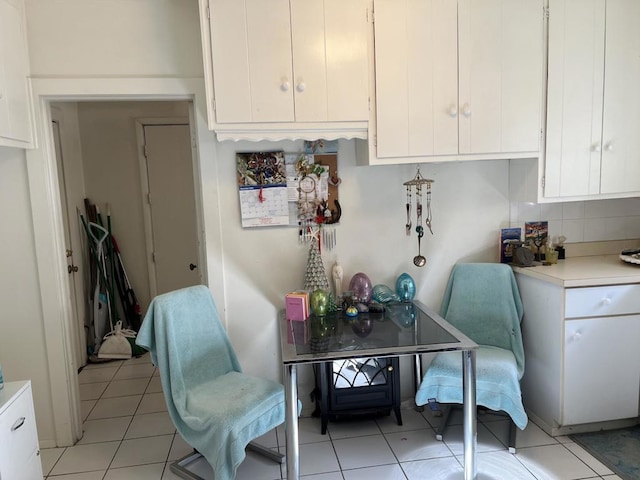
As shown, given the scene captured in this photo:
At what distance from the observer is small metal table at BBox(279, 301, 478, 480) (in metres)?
1.95

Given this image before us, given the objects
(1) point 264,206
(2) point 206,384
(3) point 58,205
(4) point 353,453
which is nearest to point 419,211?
(1) point 264,206

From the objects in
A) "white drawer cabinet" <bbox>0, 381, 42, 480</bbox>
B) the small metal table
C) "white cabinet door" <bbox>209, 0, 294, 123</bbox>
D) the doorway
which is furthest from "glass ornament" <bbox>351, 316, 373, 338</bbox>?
the doorway

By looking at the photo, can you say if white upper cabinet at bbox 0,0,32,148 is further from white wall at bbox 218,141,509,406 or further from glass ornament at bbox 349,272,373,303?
glass ornament at bbox 349,272,373,303

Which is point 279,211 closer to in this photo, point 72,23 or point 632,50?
point 72,23

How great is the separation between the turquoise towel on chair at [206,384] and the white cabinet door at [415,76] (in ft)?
4.16

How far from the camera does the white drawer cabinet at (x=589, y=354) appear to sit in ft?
7.91

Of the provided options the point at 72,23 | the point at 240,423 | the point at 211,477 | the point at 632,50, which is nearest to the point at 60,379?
the point at 211,477

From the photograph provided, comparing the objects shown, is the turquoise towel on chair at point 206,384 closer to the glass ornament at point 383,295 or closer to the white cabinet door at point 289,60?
the glass ornament at point 383,295

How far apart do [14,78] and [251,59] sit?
116 cm

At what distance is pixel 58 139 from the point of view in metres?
3.64

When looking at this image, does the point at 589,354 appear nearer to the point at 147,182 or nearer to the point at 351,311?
the point at 351,311

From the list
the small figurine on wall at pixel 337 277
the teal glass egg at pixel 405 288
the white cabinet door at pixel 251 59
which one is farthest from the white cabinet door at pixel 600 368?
the white cabinet door at pixel 251 59

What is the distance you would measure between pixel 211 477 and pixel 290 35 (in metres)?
2.19

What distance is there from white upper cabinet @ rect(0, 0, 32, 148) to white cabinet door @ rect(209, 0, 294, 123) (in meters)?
0.96
